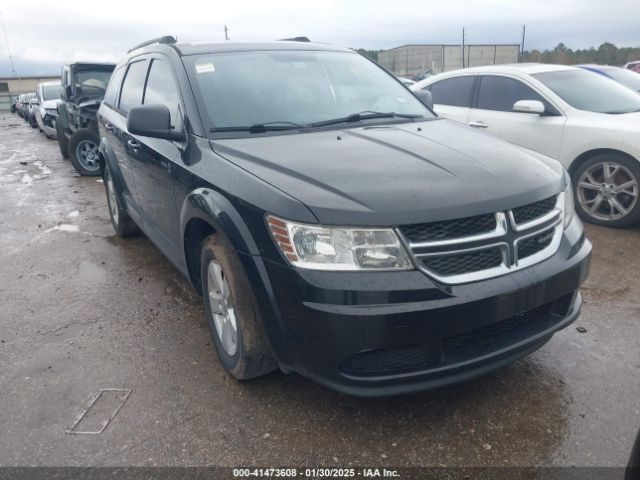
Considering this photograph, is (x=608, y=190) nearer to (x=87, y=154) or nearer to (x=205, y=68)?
(x=205, y=68)

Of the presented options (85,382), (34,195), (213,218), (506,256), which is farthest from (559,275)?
(34,195)

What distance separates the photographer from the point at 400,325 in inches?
82.2

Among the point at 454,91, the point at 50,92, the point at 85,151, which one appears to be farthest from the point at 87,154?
the point at 50,92

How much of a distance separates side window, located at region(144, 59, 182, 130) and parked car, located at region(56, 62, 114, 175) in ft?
19.3

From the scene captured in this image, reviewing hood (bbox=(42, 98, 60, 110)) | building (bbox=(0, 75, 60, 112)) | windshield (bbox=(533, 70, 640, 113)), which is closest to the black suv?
windshield (bbox=(533, 70, 640, 113))

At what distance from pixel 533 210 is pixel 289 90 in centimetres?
173

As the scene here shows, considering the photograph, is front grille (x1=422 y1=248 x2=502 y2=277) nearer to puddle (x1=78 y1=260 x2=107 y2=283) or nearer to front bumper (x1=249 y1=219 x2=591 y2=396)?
front bumper (x1=249 y1=219 x2=591 y2=396)

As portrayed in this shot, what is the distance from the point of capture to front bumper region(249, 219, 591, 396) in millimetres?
2088

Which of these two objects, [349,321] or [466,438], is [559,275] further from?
[349,321]

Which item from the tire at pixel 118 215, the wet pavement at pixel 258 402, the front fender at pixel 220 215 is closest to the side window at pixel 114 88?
the tire at pixel 118 215

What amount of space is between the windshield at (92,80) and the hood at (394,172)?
8.37m

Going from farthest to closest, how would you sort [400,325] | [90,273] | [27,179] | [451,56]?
[451,56]
[27,179]
[90,273]
[400,325]

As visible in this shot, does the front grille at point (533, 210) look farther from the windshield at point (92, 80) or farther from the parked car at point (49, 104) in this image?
the parked car at point (49, 104)

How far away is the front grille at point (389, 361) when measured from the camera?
221 cm
